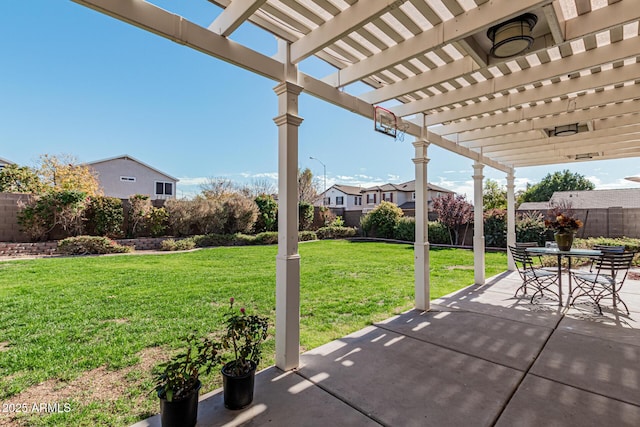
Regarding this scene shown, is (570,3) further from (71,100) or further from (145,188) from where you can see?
(145,188)

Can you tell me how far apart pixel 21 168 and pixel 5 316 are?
53.2 ft

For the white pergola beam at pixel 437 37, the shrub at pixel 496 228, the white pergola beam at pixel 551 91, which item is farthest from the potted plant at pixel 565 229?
the shrub at pixel 496 228

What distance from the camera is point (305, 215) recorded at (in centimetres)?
1578

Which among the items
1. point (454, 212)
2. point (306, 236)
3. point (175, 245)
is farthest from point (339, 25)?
point (306, 236)

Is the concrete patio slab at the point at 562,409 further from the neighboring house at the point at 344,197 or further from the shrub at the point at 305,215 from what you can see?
the neighboring house at the point at 344,197

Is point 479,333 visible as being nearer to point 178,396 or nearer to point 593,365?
point 593,365

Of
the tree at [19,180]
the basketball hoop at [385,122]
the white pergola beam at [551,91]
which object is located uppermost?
the tree at [19,180]

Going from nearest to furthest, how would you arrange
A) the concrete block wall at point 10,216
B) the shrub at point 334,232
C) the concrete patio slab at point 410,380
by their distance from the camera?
the concrete patio slab at point 410,380 < the concrete block wall at point 10,216 < the shrub at point 334,232

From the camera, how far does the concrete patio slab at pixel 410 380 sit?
6.63 feet

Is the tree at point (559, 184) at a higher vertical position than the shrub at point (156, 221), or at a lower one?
higher

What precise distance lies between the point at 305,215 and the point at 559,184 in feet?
118

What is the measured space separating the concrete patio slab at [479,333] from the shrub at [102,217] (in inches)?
441

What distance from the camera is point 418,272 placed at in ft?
14.1

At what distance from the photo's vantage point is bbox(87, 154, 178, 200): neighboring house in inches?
759
